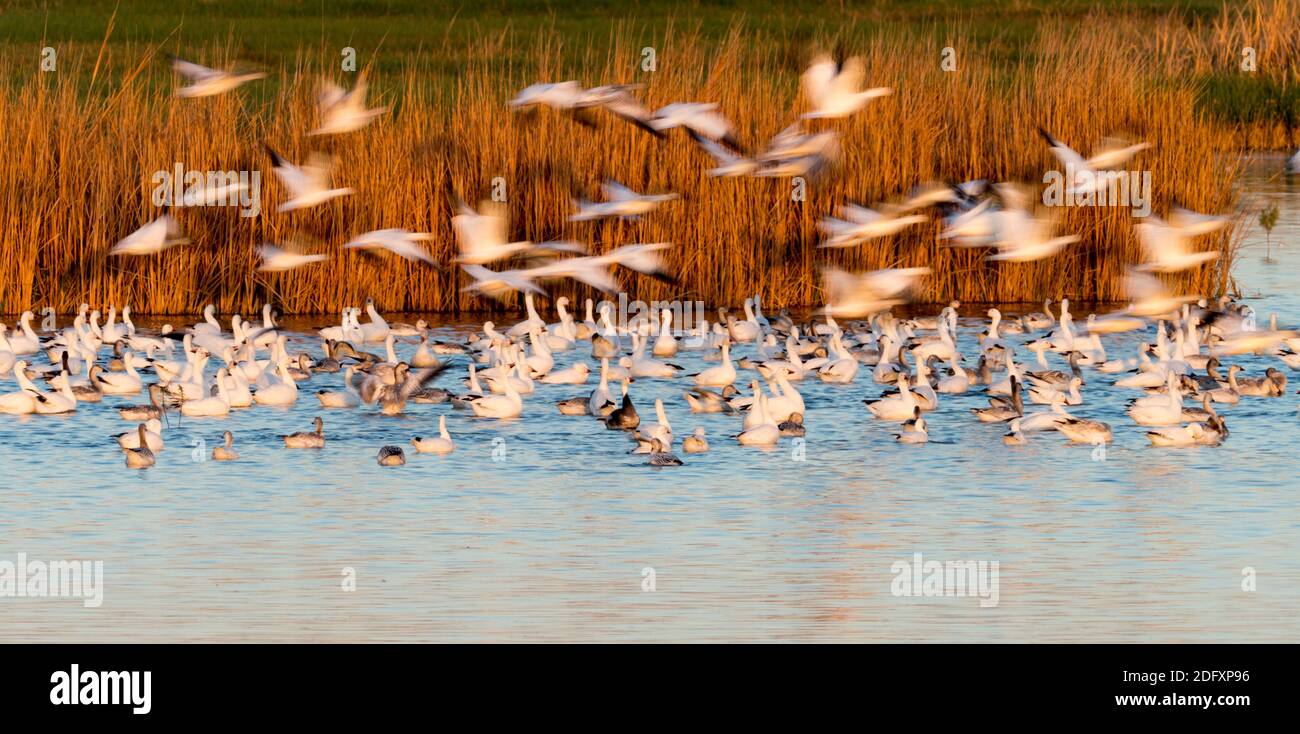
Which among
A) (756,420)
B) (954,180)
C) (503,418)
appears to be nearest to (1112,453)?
(756,420)

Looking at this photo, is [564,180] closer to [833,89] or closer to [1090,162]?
[833,89]

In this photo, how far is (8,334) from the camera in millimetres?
17703

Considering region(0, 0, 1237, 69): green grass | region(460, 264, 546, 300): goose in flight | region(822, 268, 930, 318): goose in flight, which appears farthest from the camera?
region(0, 0, 1237, 69): green grass

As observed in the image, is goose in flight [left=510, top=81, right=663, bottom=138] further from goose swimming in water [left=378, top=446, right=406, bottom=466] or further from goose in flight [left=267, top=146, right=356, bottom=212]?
goose swimming in water [left=378, top=446, right=406, bottom=466]

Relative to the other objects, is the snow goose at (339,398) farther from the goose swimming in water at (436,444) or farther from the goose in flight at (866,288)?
the goose in flight at (866,288)

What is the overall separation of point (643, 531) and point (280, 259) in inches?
287

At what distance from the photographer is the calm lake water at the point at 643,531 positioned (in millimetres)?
9688

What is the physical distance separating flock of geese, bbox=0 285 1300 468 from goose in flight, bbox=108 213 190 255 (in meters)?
0.63

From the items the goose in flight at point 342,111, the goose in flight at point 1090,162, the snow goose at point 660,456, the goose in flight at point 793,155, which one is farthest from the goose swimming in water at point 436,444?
the goose in flight at point 1090,162

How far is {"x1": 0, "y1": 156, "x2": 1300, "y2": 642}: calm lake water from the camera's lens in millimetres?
9688

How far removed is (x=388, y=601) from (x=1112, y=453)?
5510 mm

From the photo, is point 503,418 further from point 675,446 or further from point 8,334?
point 8,334
